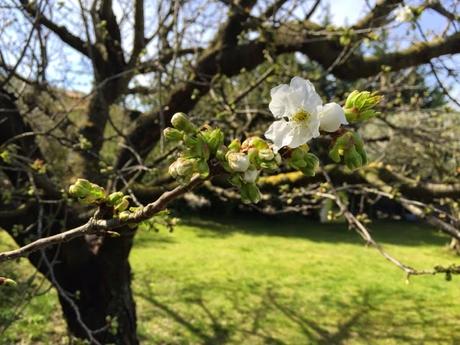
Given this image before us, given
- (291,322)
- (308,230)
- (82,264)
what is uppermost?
(308,230)

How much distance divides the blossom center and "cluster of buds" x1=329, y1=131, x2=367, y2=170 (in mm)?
88

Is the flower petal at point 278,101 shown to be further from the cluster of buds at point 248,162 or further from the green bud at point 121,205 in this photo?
the green bud at point 121,205

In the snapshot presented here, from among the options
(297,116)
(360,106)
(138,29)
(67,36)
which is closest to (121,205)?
(297,116)

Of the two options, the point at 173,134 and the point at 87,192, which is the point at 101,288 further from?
the point at 173,134

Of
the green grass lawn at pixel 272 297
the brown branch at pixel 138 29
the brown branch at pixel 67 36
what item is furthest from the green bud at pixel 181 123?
the green grass lawn at pixel 272 297

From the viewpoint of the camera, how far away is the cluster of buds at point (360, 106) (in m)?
1.04

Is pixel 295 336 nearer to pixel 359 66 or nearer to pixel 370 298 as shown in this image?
pixel 370 298

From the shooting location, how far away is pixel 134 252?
10836 millimetres

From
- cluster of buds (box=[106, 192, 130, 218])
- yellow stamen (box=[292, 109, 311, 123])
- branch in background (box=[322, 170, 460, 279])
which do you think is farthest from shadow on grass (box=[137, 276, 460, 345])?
yellow stamen (box=[292, 109, 311, 123])

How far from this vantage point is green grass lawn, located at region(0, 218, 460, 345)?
6488mm

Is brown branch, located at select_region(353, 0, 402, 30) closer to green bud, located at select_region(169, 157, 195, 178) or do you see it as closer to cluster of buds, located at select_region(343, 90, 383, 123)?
cluster of buds, located at select_region(343, 90, 383, 123)

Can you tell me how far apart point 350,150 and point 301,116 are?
13 cm

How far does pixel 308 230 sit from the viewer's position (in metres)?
17.6

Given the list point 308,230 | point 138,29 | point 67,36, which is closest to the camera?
point 138,29
